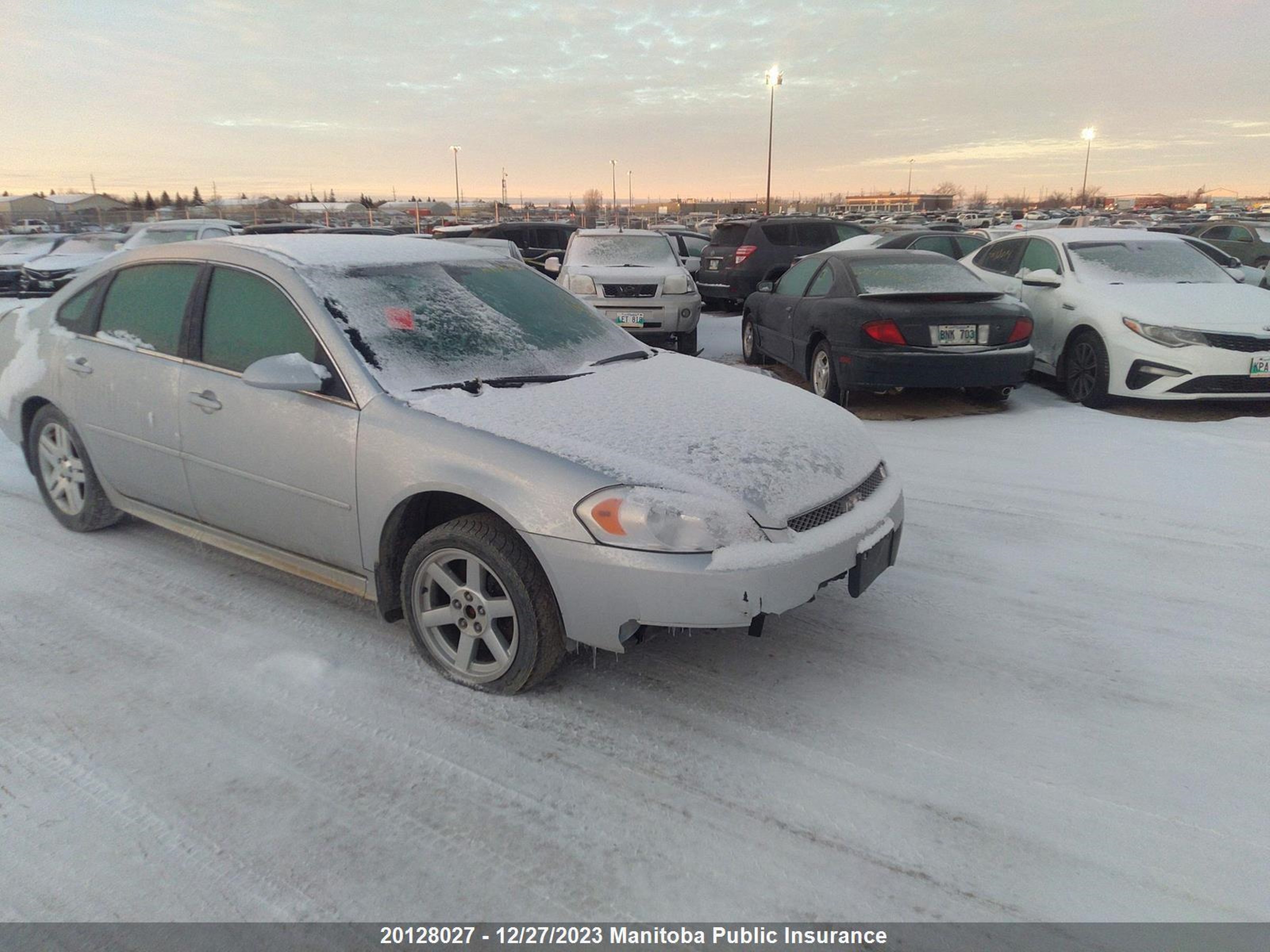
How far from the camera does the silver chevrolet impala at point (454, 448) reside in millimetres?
2723

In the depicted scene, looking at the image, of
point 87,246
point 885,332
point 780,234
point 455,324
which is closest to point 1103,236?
point 885,332

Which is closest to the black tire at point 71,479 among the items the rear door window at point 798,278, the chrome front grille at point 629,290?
the rear door window at point 798,278

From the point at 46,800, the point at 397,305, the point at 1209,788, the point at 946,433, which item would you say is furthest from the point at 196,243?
the point at 946,433

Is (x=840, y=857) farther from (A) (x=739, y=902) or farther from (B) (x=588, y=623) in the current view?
(B) (x=588, y=623)

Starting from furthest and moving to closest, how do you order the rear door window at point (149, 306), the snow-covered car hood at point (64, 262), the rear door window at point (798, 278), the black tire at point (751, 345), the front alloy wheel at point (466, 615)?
the snow-covered car hood at point (64, 262)
the black tire at point (751, 345)
the rear door window at point (798, 278)
the rear door window at point (149, 306)
the front alloy wheel at point (466, 615)

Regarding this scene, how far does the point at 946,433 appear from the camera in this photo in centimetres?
675

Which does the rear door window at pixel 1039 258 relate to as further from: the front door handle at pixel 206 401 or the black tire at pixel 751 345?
the front door handle at pixel 206 401

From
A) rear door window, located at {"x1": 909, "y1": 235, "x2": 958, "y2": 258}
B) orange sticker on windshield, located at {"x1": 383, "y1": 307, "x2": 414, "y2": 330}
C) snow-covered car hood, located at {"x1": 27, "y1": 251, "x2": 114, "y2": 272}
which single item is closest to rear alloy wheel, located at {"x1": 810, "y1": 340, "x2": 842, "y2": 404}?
orange sticker on windshield, located at {"x1": 383, "y1": 307, "x2": 414, "y2": 330}

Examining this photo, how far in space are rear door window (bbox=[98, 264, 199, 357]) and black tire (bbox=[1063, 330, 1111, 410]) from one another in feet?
22.8

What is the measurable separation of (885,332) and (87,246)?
20.1m

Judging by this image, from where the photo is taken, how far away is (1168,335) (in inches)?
271

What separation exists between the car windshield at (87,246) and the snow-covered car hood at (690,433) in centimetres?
2021

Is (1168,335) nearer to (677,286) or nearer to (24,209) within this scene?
(677,286)

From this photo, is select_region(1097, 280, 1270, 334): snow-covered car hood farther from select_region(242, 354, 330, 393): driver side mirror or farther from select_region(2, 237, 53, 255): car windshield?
select_region(2, 237, 53, 255): car windshield
